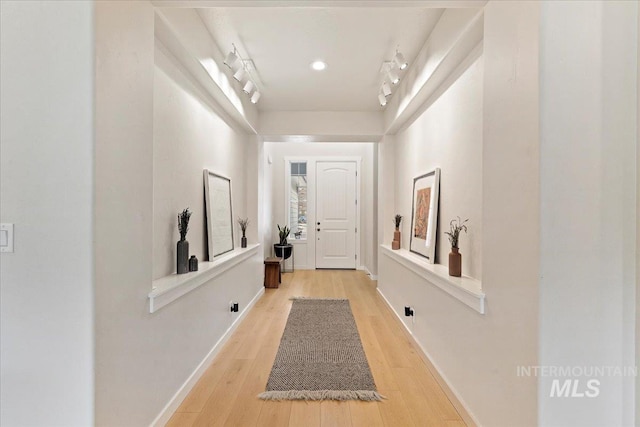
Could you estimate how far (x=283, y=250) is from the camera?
18.6ft

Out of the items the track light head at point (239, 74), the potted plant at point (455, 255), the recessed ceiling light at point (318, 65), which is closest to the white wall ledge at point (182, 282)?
the track light head at point (239, 74)

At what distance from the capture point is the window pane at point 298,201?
6.30 m

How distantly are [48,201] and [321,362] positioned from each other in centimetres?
201

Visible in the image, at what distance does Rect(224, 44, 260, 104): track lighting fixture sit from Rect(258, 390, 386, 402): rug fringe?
2463mm

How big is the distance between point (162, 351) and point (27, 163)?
3.62 feet

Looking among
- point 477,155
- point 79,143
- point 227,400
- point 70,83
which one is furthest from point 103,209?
point 477,155

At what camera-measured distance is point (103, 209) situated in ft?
3.90

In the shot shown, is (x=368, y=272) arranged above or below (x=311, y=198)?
below

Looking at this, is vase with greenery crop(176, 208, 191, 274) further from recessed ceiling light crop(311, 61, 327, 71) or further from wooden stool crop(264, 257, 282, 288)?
wooden stool crop(264, 257, 282, 288)

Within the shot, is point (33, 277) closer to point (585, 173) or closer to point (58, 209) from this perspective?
point (58, 209)

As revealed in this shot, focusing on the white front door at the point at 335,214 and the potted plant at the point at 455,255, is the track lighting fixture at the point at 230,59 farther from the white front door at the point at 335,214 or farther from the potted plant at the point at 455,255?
the white front door at the point at 335,214

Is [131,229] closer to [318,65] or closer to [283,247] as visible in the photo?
[318,65]

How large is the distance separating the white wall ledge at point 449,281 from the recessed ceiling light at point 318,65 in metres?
1.99

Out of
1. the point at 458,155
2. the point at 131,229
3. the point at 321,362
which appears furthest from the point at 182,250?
the point at 458,155
